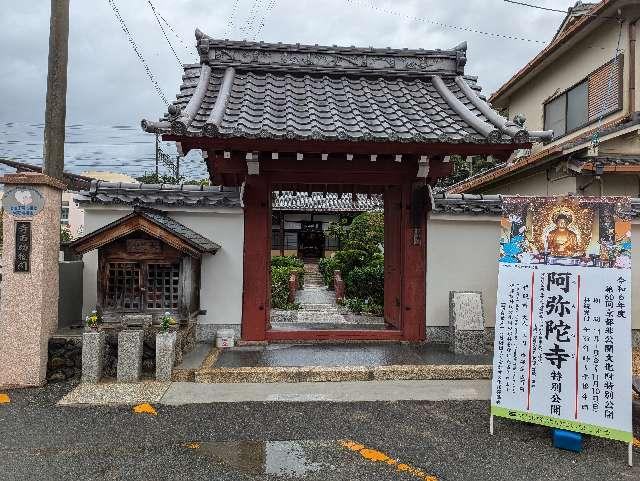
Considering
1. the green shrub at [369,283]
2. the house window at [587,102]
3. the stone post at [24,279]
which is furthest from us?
the green shrub at [369,283]

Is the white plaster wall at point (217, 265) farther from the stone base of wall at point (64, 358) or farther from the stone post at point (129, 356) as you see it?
the stone post at point (129, 356)

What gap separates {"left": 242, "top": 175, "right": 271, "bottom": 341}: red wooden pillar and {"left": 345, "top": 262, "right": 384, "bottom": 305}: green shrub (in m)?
6.21

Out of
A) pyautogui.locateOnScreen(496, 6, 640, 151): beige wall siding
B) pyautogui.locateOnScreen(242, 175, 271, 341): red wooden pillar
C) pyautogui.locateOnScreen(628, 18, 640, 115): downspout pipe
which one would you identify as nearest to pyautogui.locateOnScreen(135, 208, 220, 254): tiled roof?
pyautogui.locateOnScreen(242, 175, 271, 341): red wooden pillar

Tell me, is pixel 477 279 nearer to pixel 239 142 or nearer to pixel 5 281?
pixel 239 142

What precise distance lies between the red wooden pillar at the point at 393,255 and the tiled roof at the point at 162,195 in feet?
9.59

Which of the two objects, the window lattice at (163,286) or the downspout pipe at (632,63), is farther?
the downspout pipe at (632,63)

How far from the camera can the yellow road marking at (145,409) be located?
17.0 feet

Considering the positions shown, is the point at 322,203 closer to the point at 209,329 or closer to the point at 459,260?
the point at 459,260

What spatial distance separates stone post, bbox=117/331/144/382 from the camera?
20.5ft

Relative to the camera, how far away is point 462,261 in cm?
823

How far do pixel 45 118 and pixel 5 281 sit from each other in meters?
3.12

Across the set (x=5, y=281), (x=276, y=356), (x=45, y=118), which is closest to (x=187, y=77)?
(x=45, y=118)

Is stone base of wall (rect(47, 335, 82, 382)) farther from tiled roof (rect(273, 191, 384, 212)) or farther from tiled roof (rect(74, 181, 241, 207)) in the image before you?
tiled roof (rect(273, 191, 384, 212))

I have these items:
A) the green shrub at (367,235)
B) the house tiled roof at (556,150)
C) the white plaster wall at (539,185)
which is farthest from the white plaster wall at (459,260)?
the green shrub at (367,235)
